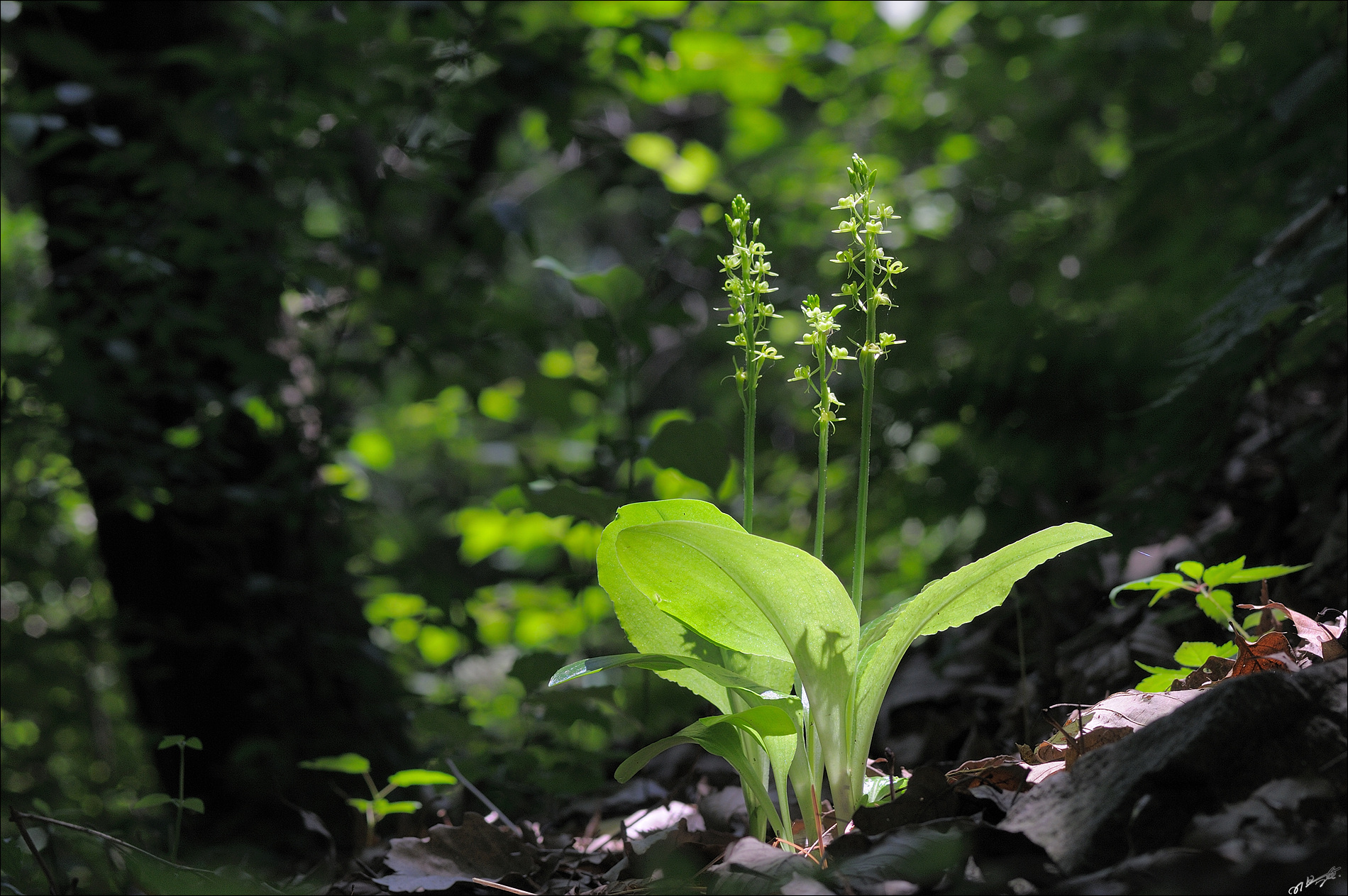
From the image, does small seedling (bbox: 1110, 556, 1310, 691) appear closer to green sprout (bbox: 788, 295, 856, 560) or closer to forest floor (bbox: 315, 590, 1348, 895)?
forest floor (bbox: 315, 590, 1348, 895)

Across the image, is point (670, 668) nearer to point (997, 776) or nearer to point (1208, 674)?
point (997, 776)

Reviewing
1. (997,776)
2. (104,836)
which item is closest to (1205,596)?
(997,776)

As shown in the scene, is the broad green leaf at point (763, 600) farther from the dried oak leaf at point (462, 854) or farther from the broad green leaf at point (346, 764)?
the broad green leaf at point (346, 764)

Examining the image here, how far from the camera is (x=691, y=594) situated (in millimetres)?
1112

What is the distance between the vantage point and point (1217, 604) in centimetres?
122

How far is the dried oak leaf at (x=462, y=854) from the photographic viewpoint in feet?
4.17

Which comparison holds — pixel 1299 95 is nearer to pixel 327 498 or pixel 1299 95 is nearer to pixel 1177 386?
pixel 1177 386

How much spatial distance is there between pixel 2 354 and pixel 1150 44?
4206mm

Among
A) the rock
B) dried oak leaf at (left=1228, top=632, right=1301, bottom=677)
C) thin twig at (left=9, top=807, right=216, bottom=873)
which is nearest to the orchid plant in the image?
the rock

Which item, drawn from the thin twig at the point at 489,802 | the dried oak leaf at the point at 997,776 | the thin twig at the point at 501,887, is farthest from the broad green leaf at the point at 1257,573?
the thin twig at the point at 489,802

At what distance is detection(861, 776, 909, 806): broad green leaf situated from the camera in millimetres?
1163

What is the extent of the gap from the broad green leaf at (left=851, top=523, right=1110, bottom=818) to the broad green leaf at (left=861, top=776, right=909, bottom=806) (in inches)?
1.8

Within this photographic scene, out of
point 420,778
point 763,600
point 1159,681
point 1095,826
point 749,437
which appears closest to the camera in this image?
point 1095,826

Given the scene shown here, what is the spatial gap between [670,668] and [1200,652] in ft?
2.76
